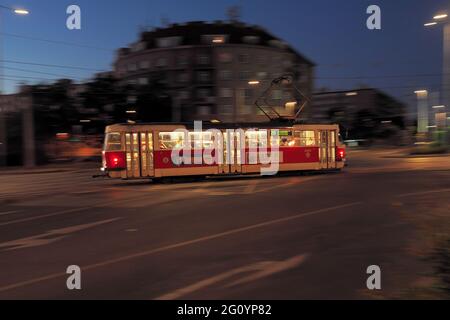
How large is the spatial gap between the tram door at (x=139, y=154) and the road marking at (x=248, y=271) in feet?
50.7

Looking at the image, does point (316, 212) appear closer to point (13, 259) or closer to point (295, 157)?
point (13, 259)

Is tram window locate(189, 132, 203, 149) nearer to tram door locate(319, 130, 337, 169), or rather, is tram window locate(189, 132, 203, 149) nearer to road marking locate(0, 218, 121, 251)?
tram door locate(319, 130, 337, 169)

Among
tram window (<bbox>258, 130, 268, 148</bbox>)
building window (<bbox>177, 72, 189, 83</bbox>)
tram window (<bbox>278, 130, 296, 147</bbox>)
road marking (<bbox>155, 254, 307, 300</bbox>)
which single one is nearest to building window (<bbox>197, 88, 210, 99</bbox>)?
building window (<bbox>177, 72, 189, 83</bbox>)

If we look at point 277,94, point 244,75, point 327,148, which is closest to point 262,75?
point 244,75

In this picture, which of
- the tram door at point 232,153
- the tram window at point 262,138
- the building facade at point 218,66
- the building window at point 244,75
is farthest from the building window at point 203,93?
the tram door at point 232,153

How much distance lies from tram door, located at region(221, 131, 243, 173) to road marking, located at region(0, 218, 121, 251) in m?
12.9

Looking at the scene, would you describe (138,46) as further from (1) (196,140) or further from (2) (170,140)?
(2) (170,140)

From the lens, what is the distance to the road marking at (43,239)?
29.2 ft

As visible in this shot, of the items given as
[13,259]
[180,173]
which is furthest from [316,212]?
[180,173]

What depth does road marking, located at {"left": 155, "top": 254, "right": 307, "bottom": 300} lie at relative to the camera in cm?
580

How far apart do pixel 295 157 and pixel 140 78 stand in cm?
5847

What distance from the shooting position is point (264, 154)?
24203mm

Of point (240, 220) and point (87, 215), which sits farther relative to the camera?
point (87, 215)

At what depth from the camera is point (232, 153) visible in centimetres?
2353
